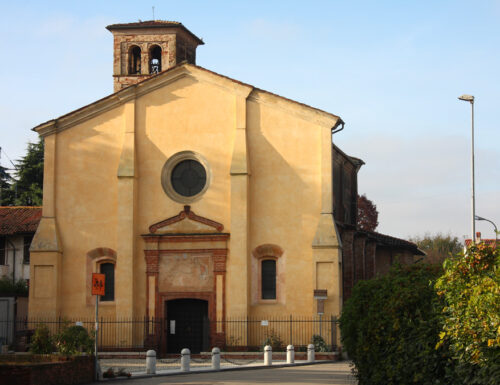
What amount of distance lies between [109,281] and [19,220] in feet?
28.3

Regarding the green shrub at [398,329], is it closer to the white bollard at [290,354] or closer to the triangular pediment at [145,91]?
the white bollard at [290,354]

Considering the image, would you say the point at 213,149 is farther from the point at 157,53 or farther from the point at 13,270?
the point at 13,270

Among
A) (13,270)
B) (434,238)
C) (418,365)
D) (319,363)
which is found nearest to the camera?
(418,365)

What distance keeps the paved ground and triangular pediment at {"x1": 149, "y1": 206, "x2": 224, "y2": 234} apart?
27.1 ft

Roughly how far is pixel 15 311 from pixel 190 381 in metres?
16.2

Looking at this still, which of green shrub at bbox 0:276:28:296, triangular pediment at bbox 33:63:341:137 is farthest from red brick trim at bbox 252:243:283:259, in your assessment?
green shrub at bbox 0:276:28:296

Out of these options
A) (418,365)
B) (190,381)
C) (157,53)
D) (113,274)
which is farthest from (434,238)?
(418,365)

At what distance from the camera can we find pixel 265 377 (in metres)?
24.0

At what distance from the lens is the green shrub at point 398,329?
14984mm

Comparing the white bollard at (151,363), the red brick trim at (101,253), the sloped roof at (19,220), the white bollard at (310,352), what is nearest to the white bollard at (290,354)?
the white bollard at (310,352)

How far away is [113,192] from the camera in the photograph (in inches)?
1383

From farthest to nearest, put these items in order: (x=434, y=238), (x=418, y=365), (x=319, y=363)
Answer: (x=434, y=238), (x=319, y=363), (x=418, y=365)

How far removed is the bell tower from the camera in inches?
1629

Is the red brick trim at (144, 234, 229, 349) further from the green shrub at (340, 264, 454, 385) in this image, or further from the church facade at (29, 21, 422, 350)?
the green shrub at (340, 264, 454, 385)
